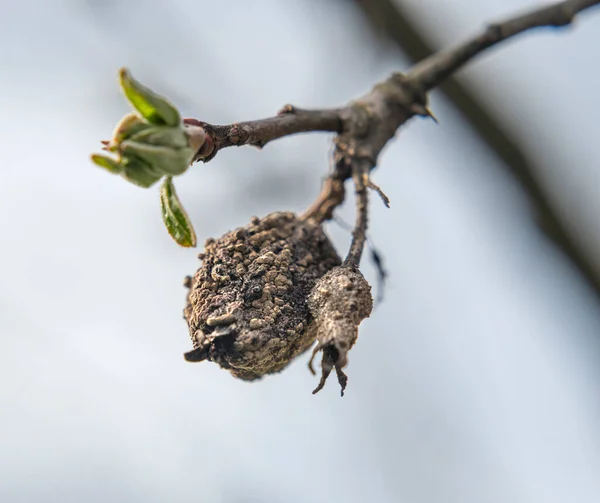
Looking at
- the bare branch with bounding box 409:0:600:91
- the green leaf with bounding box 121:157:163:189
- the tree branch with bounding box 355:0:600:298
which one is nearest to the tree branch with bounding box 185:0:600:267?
the bare branch with bounding box 409:0:600:91

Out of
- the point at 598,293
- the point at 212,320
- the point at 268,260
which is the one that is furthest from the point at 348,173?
the point at 598,293

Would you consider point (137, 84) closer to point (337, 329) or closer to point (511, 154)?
point (337, 329)

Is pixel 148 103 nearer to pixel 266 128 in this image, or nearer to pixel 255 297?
pixel 266 128

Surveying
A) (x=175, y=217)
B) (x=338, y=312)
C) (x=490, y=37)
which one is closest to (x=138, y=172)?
(x=175, y=217)

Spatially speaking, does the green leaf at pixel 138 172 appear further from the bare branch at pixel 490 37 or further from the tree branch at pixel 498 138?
the tree branch at pixel 498 138

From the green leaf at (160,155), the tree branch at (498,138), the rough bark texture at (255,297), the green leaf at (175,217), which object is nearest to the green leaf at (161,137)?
the green leaf at (160,155)
